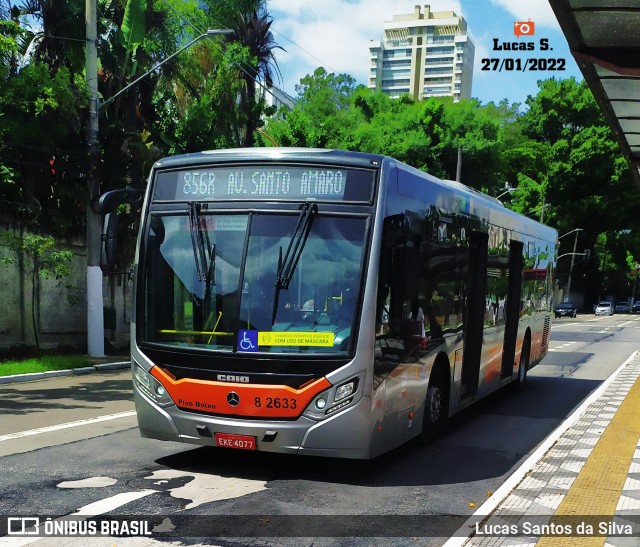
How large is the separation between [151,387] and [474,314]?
189 inches

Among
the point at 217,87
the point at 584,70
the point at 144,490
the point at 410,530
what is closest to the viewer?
the point at 410,530

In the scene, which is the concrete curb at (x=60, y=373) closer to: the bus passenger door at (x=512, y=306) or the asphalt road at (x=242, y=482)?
the asphalt road at (x=242, y=482)

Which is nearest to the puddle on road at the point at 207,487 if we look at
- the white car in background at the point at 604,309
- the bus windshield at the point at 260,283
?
the bus windshield at the point at 260,283

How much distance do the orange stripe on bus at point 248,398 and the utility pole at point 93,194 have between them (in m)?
12.2

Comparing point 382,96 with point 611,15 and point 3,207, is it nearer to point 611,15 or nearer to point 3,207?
point 3,207

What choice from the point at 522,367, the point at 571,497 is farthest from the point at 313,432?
the point at 522,367

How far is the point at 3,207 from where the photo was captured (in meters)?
18.6

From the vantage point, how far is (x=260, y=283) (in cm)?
682

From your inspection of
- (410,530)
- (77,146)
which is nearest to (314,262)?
(410,530)

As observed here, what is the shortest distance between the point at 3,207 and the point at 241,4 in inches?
643

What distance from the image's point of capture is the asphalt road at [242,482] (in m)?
5.52

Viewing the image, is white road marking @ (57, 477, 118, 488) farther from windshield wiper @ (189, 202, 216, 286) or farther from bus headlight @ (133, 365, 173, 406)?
windshield wiper @ (189, 202, 216, 286)

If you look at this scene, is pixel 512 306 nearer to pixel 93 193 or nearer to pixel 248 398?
pixel 248 398

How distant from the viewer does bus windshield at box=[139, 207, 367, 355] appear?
6.71 metres
